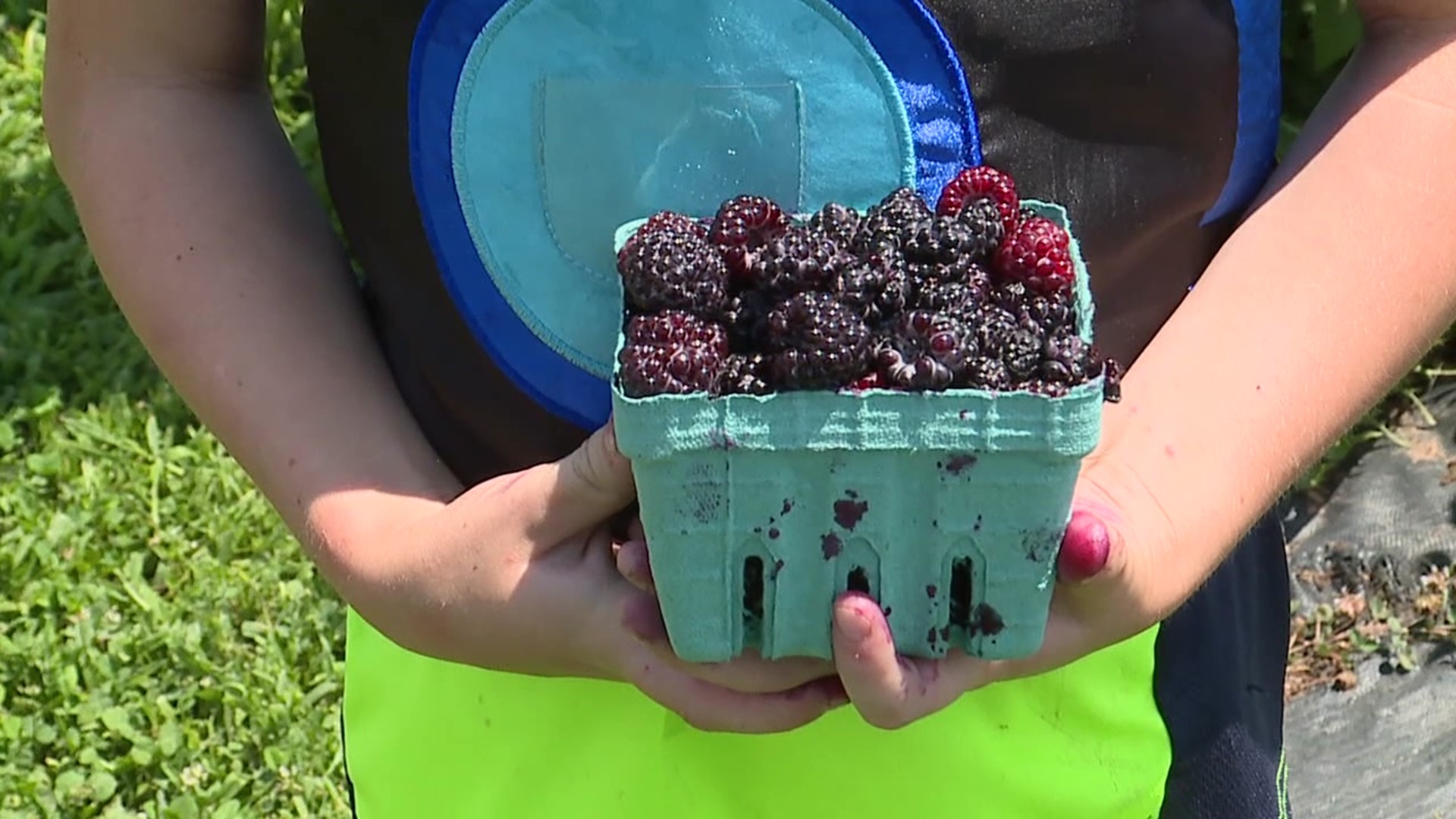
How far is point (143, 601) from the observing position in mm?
2281

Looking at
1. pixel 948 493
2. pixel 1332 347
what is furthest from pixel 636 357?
pixel 1332 347

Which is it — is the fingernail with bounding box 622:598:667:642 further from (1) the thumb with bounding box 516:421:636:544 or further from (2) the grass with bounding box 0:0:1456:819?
(2) the grass with bounding box 0:0:1456:819

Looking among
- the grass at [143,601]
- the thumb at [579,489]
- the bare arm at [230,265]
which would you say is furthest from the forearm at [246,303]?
the grass at [143,601]

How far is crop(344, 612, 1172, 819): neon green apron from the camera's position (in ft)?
3.27

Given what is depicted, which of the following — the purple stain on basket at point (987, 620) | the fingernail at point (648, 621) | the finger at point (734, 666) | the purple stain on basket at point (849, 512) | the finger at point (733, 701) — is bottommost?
the finger at point (733, 701)

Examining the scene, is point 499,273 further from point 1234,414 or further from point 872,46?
point 1234,414

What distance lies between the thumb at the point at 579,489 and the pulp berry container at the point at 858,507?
0.04 meters

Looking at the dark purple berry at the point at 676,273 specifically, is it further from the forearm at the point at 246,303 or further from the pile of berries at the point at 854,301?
the forearm at the point at 246,303

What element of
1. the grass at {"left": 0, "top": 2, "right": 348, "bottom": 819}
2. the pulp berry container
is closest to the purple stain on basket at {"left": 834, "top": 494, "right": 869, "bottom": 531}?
the pulp berry container

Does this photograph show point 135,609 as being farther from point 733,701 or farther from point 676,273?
point 676,273

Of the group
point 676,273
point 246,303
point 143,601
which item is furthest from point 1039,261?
point 143,601

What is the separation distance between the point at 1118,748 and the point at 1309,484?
1503mm

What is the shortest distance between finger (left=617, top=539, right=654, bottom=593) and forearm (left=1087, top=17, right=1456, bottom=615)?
265mm

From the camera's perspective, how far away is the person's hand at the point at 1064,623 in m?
0.78
